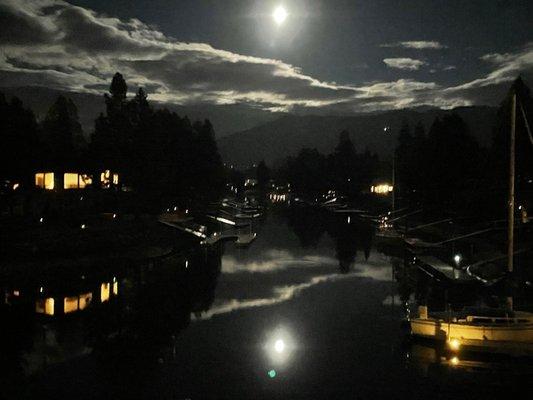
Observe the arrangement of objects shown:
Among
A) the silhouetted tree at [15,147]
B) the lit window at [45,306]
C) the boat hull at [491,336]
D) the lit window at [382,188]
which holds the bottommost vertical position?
the lit window at [45,306]

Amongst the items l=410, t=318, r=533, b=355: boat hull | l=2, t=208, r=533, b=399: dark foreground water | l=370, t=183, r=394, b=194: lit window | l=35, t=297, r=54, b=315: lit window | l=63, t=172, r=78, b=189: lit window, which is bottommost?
l=2, t=208, r=533, b=399: dark foreground water

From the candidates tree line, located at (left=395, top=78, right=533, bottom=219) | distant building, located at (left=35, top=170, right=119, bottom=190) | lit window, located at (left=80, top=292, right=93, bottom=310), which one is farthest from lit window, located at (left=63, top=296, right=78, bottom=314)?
tree line, located at (left=395, top=78, right=533, bottom=219)

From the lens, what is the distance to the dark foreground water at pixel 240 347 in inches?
957

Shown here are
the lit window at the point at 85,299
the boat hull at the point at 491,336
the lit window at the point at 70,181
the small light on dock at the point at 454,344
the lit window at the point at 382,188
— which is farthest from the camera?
the lit window at the point at 382,188

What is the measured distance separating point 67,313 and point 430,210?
60.7 m

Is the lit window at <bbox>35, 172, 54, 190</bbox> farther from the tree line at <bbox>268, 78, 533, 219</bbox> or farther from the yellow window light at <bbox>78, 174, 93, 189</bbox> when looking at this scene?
the tree line at <bbox>268, 78, 533, 219</bbox>

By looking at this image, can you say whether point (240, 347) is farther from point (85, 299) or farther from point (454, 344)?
point (85, 299)

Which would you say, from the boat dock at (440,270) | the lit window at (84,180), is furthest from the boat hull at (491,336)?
the lit window at (84,180)

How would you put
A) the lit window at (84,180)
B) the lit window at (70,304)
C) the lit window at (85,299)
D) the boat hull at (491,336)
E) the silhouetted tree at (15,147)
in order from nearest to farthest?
the boat hull at (491,336), the lit window at (70,304), the lit window at (85,299), the silhouetted tree at (15,147), the lit window at (84,180)

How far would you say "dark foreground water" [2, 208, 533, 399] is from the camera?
79.8ft

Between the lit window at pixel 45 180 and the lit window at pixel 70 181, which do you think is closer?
the lit window at pixel 45 180

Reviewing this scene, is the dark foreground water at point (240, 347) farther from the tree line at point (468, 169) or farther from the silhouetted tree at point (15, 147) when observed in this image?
the tree line at point (468, 169)

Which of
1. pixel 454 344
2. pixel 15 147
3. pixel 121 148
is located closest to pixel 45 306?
pixel 15 147

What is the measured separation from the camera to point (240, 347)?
98.8ft
